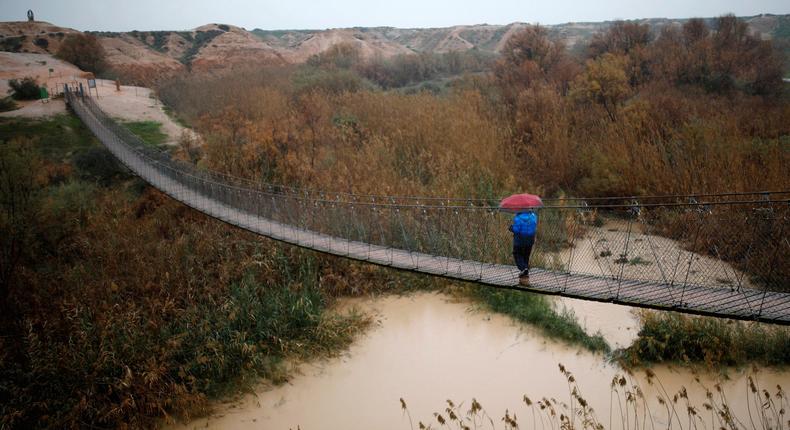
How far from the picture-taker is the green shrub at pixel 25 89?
15.8 metres

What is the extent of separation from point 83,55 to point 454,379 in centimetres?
2461

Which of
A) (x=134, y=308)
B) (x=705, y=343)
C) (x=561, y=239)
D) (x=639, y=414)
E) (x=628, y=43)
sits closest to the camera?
(x=639, y=414)

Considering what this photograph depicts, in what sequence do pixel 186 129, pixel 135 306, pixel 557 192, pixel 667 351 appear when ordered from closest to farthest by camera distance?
1. pixel 667 351
2. pixel 135 306
3. pixel 557 192
4. pixel 186 129

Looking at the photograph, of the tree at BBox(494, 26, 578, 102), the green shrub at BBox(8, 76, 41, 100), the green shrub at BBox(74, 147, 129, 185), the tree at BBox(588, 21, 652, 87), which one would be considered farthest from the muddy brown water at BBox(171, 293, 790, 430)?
the green shrub at BBox(8, 76, 41, 100)

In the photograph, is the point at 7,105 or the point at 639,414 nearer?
the point at 639,414

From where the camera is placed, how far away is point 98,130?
12500 millimetres

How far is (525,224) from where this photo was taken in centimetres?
491

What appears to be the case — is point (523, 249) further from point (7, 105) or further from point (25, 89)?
point (25, 89)

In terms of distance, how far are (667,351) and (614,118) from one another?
25.9ft

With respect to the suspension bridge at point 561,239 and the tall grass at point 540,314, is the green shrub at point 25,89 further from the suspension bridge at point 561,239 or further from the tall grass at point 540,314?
the tall grass at point 540,314

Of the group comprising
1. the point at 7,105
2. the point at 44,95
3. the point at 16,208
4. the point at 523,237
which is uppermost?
the point at 44,95

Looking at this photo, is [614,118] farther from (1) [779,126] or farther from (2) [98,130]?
(2) [98,130]

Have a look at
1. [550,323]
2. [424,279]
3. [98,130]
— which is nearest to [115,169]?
[98,130]

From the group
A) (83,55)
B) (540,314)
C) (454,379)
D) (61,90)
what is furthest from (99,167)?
(83,55)
